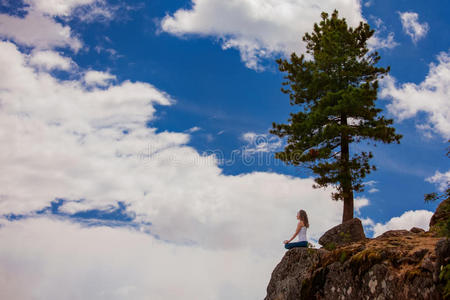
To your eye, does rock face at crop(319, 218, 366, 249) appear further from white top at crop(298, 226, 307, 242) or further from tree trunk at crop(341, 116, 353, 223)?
tree trunk at crop(341, 116, 353, 223)

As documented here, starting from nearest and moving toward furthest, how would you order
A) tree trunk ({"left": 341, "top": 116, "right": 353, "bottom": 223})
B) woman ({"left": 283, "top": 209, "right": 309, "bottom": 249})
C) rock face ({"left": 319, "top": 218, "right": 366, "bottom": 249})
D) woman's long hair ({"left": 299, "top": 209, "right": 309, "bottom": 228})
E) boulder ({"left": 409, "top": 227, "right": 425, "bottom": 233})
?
woman ({"left": 283, "top": 209, "right": 309, "bottom": 249})
woman's long hair ({"left": 299, "top": 209, "right": 309, "bottom": 228})
rock face ({"left": 319, "top": 218, "right": 366, "bottom": 249})
boulder ({"left": 409, "top": 227, "right": 425, "bottom": 233})
tree trunk ({"left": 341, "top": 116, "right": 353, "bottom": 223})

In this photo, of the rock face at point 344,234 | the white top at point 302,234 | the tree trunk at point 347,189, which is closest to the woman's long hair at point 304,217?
the white top at point 302,234

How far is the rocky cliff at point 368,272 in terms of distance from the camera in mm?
9220

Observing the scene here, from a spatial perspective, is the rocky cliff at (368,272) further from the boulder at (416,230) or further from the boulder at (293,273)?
the boulder at (416,230)

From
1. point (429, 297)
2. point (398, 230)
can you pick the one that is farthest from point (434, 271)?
point (398, 230)

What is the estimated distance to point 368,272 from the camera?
10.8 meters

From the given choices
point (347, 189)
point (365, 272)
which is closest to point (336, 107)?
point (347, 189)

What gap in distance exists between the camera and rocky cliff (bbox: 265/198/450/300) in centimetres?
922

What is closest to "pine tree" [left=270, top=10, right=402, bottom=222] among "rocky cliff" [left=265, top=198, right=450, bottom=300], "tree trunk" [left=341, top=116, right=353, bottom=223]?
"tree trunk" [left=341, top=116, right=353, bottom=223]

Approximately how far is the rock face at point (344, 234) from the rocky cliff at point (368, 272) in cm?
331

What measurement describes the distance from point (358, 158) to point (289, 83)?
6.79 metres

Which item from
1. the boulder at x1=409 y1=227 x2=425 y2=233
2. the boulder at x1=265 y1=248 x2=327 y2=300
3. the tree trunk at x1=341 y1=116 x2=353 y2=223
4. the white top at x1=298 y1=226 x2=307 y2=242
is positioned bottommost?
the boulder at x1=265 y1=248 x2=327 y2=300

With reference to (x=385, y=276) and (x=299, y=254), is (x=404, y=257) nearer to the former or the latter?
(x=385, y=276)

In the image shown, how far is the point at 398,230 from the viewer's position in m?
19.5
